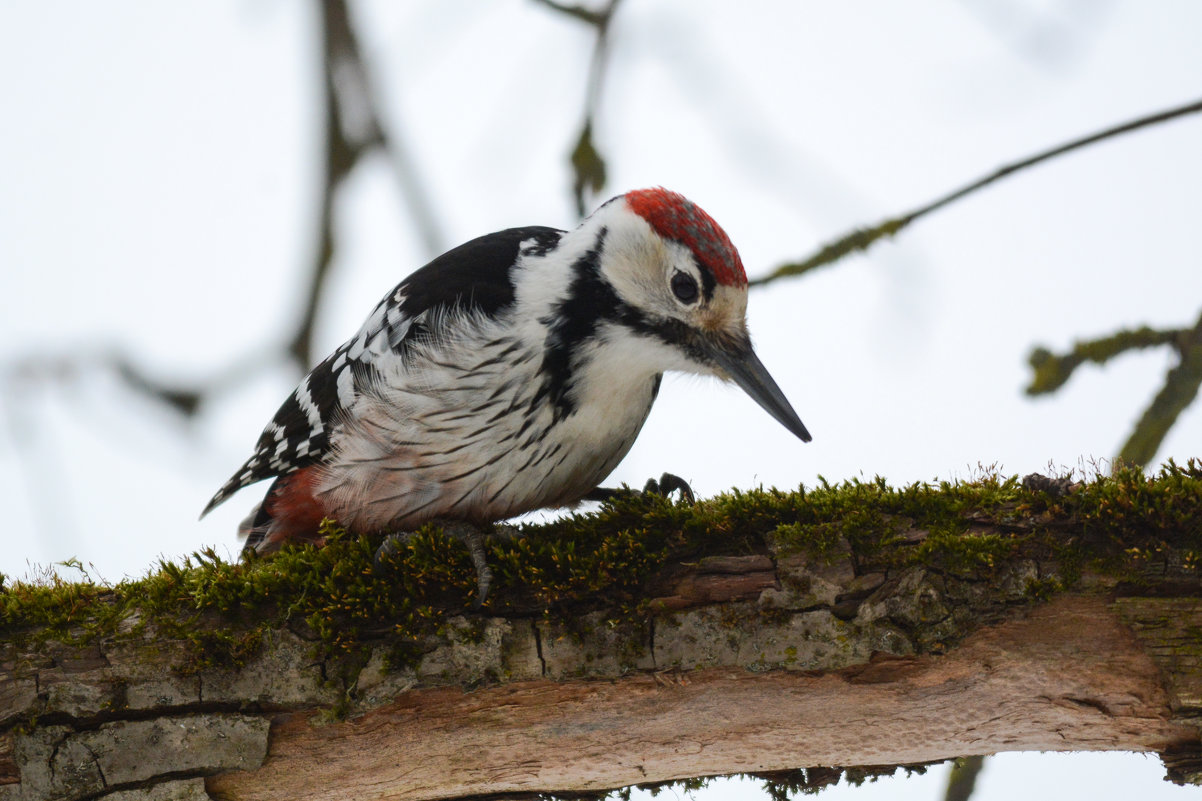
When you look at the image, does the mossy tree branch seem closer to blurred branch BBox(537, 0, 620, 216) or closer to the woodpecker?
the woodpecker

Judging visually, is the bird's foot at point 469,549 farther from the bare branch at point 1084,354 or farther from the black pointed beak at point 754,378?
the bare branch at point 1084,354

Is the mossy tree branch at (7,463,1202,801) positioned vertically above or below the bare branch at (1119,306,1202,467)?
below

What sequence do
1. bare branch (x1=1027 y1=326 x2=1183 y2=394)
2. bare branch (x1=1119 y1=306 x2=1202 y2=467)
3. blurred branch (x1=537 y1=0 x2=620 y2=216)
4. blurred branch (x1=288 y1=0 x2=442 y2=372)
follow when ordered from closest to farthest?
bare branch (x1=1119 y1=306 x2=1202 y2=467) → bare branch (x1=1027 y1=326 x2=1183 y2=394) → blurred branch (x1=288 y1=0 x2=442 y2=372) → blurred branch (x1=537 y1=0 x2=620 y2=216)

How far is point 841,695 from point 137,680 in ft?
4.51

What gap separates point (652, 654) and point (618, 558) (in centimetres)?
20

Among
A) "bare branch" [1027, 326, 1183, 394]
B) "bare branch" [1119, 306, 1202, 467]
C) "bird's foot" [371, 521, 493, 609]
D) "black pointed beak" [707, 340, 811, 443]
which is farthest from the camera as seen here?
"bare branch" [1027, 326, 1183, 394]

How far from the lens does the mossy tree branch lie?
1936 mm

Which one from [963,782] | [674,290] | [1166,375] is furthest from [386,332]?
[1166,375]

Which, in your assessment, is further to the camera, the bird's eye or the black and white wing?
the black and white wing

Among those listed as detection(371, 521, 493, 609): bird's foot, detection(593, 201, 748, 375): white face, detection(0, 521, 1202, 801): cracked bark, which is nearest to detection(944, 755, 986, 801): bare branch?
detection(0, 521, 1202, 801): cracked bark

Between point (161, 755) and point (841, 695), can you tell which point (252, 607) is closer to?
point (161, 755)

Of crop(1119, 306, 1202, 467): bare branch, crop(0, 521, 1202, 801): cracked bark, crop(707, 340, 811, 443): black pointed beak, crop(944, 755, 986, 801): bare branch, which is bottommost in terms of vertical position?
crop(944, 755, 986, 801): bare branch

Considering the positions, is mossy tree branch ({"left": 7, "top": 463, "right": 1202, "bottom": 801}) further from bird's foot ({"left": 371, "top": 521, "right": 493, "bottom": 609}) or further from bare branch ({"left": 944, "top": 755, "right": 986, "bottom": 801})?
bare branch ({"left": 944, "top": 755, "right": 986, "bottom": 801})

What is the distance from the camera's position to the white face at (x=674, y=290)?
2.47 meters
